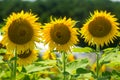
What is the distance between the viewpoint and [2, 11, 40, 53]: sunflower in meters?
4.98

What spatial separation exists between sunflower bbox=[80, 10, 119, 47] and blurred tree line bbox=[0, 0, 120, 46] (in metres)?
49.0

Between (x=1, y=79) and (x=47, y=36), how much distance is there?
0.79 metres

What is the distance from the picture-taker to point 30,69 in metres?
5.16

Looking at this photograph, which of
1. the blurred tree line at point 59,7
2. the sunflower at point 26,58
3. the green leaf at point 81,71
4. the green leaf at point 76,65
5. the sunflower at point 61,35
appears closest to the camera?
the green leaf at point 81,71

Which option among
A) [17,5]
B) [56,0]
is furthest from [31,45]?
[56,0]

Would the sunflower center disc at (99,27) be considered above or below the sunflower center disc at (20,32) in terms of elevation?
above

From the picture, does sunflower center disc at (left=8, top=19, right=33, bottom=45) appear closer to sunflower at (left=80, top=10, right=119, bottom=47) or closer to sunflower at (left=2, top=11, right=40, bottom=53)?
sunflower at (left=2, top=11, right=40, bottom=53)

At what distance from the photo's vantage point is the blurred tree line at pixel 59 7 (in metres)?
59.2

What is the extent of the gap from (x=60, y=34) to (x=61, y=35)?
1cm

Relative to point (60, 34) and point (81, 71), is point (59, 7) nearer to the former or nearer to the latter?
point (60, 34)

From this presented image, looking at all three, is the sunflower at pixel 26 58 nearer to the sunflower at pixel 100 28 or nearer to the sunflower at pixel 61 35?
the sunflower at pixel 61 35

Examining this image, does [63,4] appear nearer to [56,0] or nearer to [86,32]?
[56,0]

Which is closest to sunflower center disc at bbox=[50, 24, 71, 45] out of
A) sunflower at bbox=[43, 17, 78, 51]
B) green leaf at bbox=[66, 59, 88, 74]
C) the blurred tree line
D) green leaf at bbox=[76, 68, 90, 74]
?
sunflower at bbox=[43, 17, 78, 51]

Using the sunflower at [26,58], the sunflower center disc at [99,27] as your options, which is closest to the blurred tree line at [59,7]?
the sunflower at [26,58]
